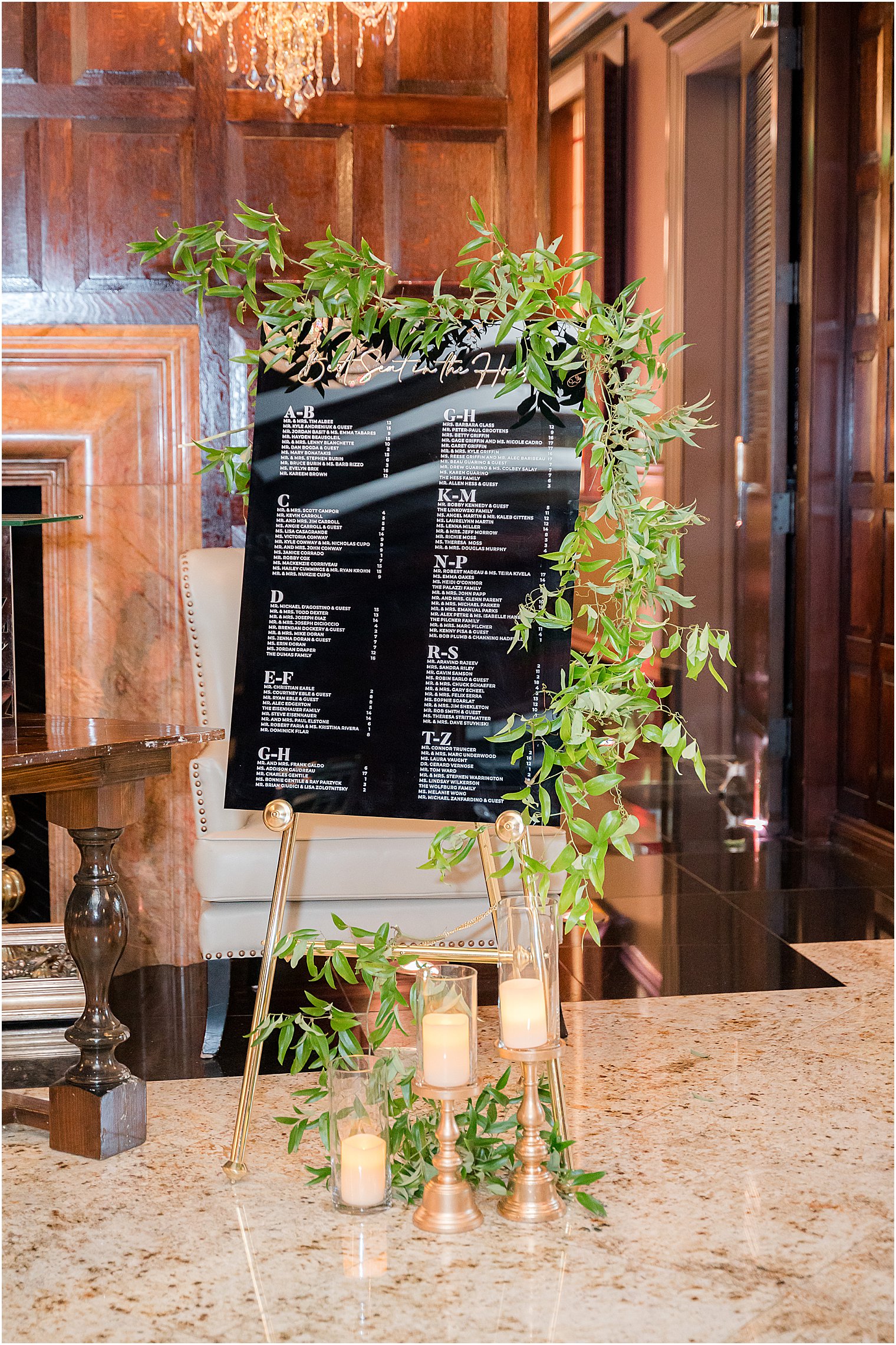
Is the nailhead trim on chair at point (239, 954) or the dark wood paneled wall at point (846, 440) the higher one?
the dark wood paneled wall at point (846, 440)

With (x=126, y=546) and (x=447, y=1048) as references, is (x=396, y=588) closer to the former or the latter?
(x=447, y=1048)

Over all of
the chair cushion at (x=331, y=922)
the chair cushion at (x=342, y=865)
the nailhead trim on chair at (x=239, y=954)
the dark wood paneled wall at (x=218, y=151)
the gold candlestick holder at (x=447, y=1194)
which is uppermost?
the dark wood paneled wall at (x=218, y=151)

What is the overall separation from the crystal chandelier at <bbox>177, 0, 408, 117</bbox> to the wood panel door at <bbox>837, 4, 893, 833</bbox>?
2.06m

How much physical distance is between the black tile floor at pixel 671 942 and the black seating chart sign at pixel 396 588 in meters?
0.94

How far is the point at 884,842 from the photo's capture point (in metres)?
4.70

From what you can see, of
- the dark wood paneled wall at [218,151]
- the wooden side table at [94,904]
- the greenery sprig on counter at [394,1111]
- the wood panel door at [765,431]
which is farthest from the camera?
the wood panel door at [765,431]

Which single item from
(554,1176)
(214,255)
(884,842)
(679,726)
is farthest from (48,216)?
(884,842)

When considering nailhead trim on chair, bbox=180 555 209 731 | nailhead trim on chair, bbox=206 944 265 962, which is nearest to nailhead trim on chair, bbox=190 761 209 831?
nailhead trim on chair, bbox=180 555 209 731

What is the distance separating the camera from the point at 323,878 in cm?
296

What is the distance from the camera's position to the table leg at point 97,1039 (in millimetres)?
2412

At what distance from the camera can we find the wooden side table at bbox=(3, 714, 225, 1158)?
7.88 ft

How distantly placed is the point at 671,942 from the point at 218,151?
2529 mm

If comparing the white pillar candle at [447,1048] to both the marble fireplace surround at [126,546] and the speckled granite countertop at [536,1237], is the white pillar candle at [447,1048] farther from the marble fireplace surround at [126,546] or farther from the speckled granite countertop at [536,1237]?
the marble fireplace surround at [126,546]

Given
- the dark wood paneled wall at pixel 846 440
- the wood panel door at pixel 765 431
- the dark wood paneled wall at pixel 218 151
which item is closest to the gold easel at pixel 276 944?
the dark wood paneled wall at pixel 218 151
